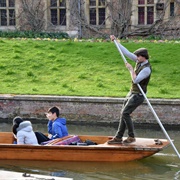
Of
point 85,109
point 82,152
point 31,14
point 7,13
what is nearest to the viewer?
point 82,152

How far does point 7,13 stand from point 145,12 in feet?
19.9

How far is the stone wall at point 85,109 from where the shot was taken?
52.2ft

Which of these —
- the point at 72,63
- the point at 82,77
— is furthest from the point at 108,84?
the point at 72,63

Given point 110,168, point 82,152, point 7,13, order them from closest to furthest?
1. point 110,168
2. point 82,152
3. point 7,13

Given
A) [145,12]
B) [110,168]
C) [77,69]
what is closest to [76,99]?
[77,69]

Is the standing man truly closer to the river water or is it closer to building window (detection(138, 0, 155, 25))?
the river water

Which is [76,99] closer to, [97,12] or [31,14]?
[97,12]

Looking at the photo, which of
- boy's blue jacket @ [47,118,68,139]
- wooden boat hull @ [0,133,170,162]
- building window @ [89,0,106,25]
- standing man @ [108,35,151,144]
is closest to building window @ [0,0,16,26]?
building window @ [89,0,106,25]

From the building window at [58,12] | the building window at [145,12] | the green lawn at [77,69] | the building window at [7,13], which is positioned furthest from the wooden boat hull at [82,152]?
the building window at [7,13]

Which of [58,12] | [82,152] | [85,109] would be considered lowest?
[82,152]

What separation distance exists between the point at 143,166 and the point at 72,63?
870 cm

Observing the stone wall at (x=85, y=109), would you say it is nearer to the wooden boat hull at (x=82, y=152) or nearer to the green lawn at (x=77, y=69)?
the green lawn at (x=77, y=69)

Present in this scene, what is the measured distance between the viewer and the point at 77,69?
19844 mm

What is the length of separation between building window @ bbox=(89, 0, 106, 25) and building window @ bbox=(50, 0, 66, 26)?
1179 millimetres
